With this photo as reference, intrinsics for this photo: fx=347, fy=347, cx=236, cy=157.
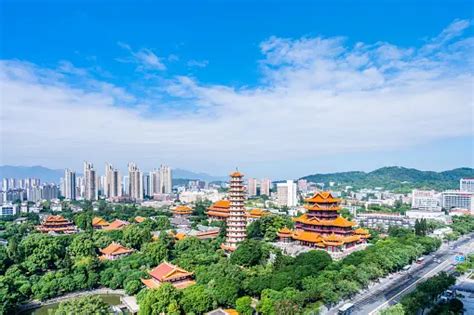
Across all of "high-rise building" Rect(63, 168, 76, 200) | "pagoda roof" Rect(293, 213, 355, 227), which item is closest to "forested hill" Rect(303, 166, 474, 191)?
"pagoda roof" Rect(293, 213, 355, 227)

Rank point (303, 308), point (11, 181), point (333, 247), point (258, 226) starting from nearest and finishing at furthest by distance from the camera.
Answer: point (303, 308) < point (333, 247) < point (258, 226) < point (11, 181)

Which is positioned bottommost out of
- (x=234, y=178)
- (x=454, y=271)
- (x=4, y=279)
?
(x=454, y=271)

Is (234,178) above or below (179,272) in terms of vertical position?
above

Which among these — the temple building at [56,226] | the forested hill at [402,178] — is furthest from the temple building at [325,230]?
the forested hill at [402,178]

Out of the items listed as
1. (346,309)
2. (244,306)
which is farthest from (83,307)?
(346,309)

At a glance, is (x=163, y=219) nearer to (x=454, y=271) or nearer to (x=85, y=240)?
(x=85, y=240)

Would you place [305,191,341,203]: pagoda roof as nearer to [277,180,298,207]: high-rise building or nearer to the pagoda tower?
the pagoda tower

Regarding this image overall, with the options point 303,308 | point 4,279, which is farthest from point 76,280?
point 303,308
